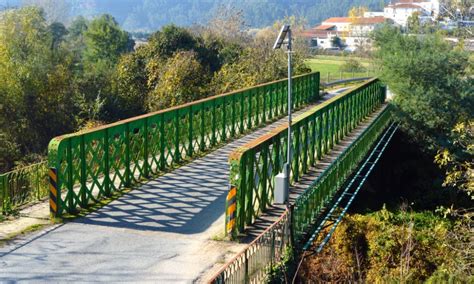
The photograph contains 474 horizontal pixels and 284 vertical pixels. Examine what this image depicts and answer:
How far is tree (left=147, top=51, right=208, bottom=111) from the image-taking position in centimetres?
3011

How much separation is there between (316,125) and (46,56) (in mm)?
20220

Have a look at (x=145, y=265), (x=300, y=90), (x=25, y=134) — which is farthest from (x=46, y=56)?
(x=145, y=265)

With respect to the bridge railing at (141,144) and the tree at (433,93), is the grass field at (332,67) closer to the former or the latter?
the tree at (433,93)

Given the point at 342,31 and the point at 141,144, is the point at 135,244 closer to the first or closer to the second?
the point at 141,144

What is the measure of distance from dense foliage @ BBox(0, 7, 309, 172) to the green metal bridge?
1082 centimetres

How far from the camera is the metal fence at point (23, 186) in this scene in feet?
38.8

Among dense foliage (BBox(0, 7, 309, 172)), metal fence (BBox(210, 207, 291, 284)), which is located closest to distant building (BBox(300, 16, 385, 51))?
dense foliage (BBox(0, 7, 309, 172))

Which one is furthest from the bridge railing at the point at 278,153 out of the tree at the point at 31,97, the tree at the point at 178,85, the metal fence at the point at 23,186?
the tree at the point at 31,97

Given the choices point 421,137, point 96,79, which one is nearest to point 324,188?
point 421,137

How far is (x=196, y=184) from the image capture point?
1369 centimetres

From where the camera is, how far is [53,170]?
10938 millimetres

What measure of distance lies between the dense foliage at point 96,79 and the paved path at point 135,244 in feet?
42.9

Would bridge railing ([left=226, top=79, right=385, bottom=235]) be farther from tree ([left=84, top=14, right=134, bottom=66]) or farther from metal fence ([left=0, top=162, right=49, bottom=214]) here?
tree ([left=84, top=14, right=134, bottom=66])

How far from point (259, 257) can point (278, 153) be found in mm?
3855
